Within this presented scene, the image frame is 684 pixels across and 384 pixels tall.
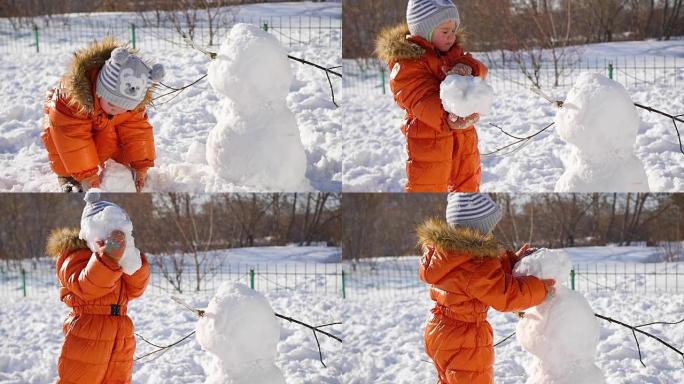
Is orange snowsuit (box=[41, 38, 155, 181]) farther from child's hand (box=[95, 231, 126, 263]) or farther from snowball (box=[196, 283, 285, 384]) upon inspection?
snowball (box=[196, 283, 285, 384])

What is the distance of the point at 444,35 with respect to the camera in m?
4.35

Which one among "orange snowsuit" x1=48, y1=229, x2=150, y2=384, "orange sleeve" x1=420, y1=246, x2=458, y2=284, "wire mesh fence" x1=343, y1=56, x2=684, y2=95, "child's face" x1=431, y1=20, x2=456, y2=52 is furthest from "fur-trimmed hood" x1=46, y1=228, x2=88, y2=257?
"wire mesh fence" x1=343, y1=56, x2=684, y2=95

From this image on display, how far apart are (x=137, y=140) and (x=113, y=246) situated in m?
0.91

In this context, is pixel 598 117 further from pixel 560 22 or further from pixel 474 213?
pixel 560 22

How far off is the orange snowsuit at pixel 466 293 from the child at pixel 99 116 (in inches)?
56.6

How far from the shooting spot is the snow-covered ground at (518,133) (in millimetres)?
5840

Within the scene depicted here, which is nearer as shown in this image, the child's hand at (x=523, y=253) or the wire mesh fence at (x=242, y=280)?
the child's hand at (x=523, y=253)

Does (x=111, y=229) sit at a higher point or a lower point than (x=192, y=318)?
higher

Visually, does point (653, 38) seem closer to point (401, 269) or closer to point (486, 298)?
point (401, 269)

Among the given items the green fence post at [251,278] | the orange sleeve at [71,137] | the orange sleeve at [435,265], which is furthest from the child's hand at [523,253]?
the green fence post at [251,278]

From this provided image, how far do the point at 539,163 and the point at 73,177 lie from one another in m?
2.74

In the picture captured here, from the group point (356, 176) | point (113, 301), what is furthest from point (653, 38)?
point (113, 301)

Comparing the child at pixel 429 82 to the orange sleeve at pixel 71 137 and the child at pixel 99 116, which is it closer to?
the child at pixel 99 116

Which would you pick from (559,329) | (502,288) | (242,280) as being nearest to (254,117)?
(502,288)
